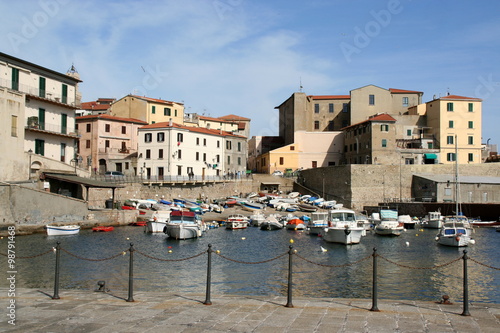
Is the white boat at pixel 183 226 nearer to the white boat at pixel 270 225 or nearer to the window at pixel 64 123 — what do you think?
the white boat at pixel 270 225

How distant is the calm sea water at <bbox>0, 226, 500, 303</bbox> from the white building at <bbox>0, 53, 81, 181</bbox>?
1005cm

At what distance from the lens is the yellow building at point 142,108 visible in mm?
83875

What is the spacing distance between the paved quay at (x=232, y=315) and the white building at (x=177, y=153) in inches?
2168

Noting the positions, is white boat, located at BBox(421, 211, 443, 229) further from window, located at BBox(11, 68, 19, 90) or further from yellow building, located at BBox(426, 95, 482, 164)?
window, located at BBox(11, 68, 19, 90)

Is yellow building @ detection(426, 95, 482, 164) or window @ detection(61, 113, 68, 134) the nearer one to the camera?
window @ detection(61, 113, 68, 134)

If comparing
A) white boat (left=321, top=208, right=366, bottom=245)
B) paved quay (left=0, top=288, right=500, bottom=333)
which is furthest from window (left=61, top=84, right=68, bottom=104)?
paved quay (left=0, top=288, right=500, bottom=333)

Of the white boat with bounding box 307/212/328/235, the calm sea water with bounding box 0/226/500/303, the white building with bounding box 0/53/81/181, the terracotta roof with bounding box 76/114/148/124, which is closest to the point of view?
the calm sea water with bounding box 0/226/500/303

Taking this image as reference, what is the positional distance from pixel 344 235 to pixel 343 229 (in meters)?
0.48

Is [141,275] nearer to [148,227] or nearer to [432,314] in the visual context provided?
[432,314]

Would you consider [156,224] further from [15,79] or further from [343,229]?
[15,79]

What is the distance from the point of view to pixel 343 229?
39062 millimetres

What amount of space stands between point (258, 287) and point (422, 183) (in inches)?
2061

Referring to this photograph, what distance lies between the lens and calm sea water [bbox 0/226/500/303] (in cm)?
2162

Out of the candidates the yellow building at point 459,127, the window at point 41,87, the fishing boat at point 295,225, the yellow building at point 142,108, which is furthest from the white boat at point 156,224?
the yellow building at point 459,127
